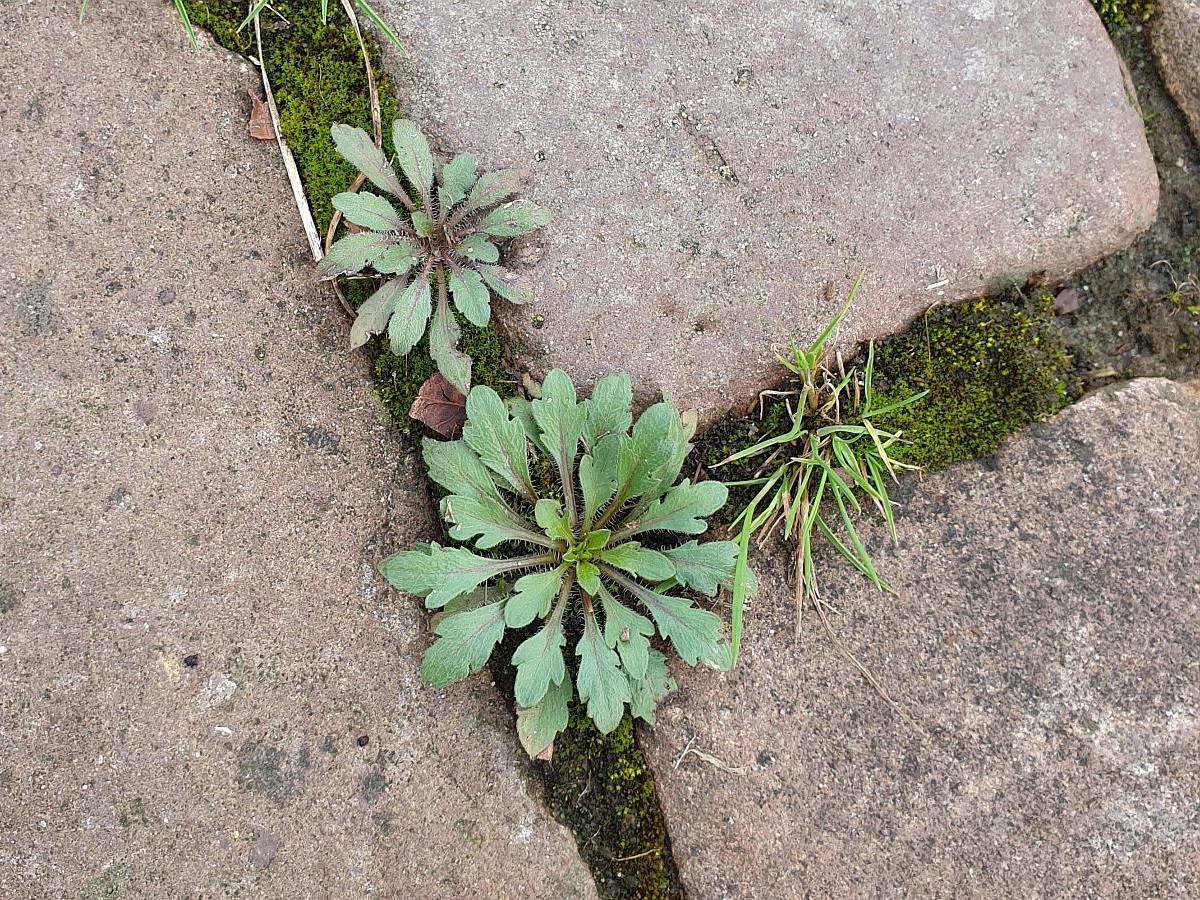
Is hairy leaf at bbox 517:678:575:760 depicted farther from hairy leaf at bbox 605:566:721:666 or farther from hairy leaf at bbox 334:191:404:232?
hairy leaf at bbox 334:191:404:232

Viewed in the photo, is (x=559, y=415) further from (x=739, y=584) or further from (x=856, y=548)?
(x=856, y=548)

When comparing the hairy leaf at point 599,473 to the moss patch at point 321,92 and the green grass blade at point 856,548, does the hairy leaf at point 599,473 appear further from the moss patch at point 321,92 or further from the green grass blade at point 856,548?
the green grass blade at point 856,548

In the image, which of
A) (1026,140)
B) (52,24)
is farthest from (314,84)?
(1026,140)

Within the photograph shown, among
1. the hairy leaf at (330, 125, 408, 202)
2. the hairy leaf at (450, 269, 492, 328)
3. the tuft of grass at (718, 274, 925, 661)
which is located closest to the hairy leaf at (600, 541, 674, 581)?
the tuft of grass at (718, 274, 925, 661)

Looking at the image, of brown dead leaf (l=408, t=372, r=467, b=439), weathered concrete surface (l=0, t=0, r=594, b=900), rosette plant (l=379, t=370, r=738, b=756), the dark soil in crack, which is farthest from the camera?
the dark soil in crack

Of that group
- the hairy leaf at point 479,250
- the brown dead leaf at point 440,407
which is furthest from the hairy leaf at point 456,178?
the brown dead leaf at point 440,407
